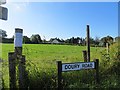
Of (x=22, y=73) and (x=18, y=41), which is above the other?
(x=18, y=41)

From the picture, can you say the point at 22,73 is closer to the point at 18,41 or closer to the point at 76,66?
the point at 18,41

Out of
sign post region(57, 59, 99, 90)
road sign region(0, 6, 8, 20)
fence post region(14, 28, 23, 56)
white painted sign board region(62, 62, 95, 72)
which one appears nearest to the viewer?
road sign region(0, 6, 8, 20)

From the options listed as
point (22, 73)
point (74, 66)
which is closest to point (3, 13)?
point (22, 73)

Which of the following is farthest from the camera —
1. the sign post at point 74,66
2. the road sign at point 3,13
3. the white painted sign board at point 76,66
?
the white painted sign board at point 76,66

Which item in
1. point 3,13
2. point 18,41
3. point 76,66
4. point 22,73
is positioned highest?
point 3,13

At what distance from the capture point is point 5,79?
736 cm

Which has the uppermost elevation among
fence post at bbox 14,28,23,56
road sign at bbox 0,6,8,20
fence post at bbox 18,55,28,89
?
road sign at bbox 0,6,8,20

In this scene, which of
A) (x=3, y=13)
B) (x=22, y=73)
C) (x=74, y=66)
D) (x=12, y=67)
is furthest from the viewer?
(x=74, y=66)

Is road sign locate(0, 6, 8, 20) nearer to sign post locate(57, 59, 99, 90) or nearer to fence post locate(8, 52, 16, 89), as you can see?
fence post locate(8, 52, 16, 89)

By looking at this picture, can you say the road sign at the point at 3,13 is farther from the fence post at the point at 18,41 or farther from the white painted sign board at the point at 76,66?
the white painted sign board at the point at 76,66

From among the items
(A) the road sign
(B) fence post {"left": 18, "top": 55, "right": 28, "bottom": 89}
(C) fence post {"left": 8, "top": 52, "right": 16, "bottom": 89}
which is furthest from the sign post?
(A) the road sign

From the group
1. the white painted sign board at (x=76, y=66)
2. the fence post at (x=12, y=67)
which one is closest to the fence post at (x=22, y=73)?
the fence post at (x=12, y=67)

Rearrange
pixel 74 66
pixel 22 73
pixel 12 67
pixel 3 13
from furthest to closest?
1. pixel 74 66
2. pixel 22 73
3. pixel 12 67
4. pixel 3 13

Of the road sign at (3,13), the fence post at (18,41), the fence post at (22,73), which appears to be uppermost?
the road sign at (3,13)
